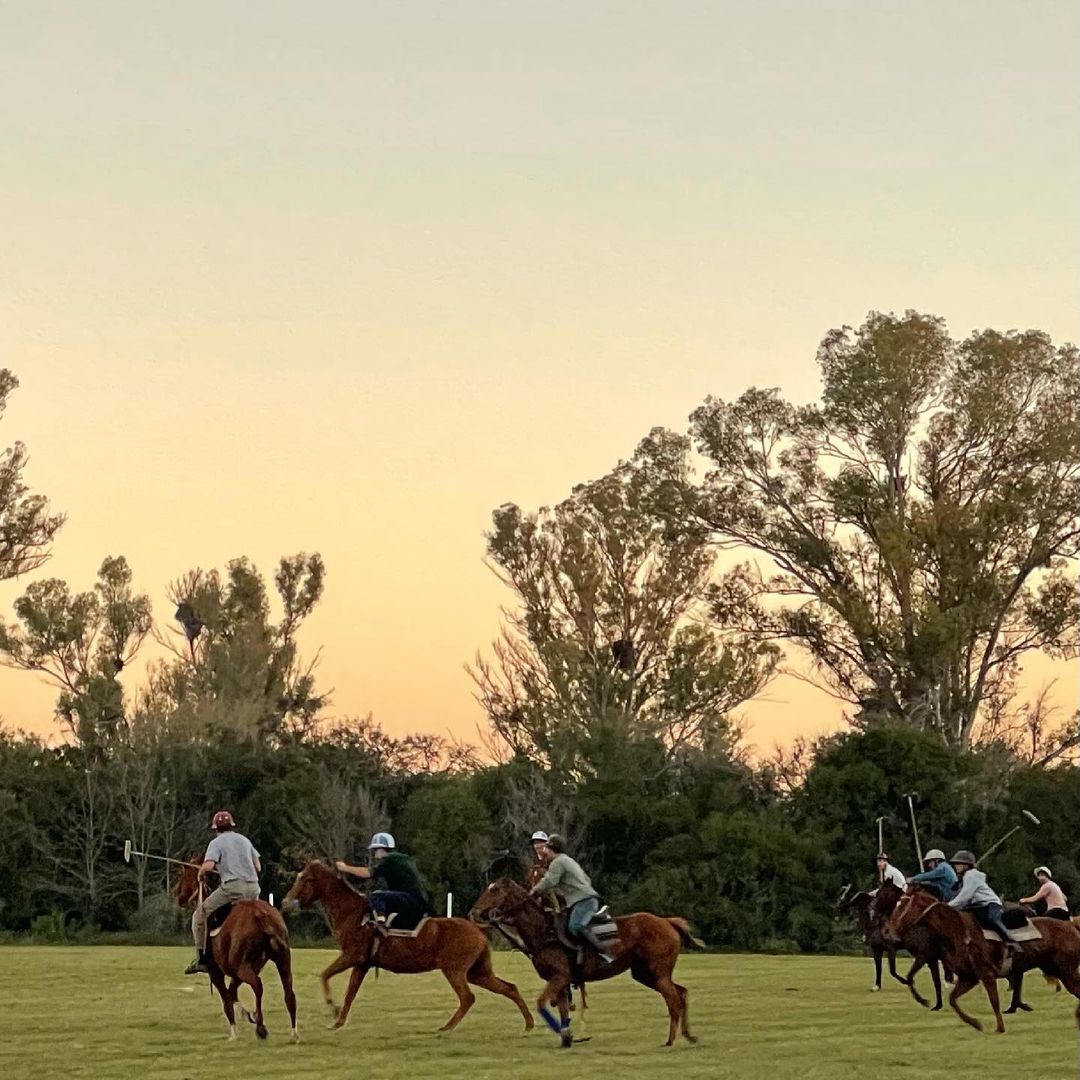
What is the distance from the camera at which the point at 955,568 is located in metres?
50.5

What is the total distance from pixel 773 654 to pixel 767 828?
26.1 ft

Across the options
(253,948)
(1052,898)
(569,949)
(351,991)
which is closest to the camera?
(253,948)

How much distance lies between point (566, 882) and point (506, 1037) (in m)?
1.74

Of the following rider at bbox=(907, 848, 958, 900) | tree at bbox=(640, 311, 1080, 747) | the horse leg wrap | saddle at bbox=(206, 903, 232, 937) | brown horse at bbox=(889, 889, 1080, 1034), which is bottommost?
the horse leg wrap

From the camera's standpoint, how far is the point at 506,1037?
1945 cm

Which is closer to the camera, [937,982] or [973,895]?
[973,895]

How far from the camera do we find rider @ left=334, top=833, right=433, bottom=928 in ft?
64.0

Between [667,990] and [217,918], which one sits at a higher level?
[217,918]

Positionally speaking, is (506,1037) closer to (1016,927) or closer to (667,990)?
(667,990)

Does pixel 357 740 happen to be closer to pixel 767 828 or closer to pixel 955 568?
pixel 767 828

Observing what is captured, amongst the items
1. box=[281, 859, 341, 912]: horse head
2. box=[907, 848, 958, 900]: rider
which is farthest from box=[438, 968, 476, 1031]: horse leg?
box=[907, 848, 958, 900]: rider

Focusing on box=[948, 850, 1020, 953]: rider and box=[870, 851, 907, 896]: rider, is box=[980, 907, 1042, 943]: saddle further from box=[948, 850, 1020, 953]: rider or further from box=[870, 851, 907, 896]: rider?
box=[870, 851, 907, 896]: rider

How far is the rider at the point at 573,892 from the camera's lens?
18.9m

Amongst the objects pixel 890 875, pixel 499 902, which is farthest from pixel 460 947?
pixel 890 875
